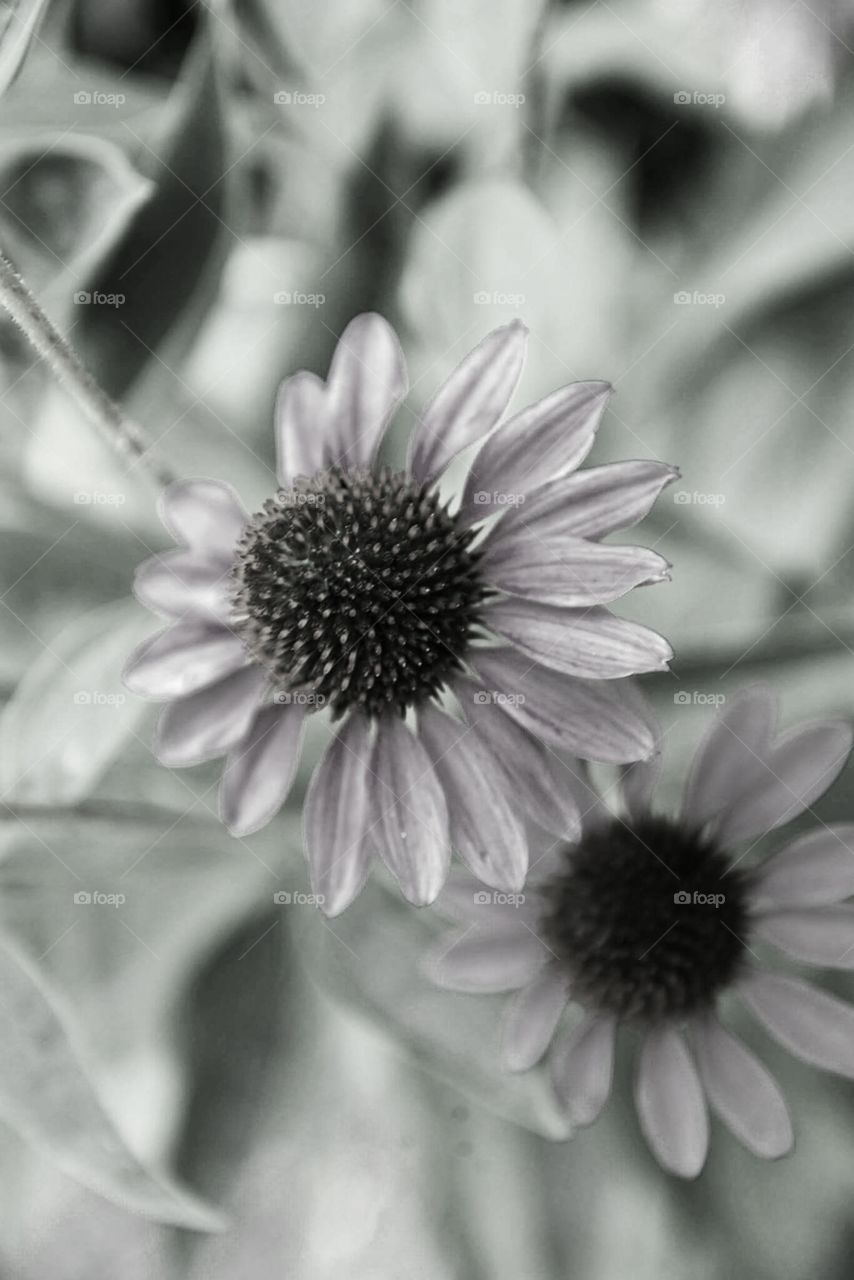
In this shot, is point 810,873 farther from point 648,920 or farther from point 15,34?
point 15,34

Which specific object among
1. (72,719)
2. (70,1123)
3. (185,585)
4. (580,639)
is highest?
(580,639)

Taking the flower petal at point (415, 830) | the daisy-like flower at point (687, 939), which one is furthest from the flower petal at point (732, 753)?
the flower petal at point (415, 830)

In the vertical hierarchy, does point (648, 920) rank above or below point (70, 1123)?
above

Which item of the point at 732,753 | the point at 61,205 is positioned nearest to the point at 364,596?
the point at 732,753

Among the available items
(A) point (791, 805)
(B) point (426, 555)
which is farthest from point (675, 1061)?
(B) point (426, 555)

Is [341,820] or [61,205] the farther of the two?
[61,205]

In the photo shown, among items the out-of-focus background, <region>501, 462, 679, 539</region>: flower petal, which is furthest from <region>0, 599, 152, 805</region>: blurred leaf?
<region>501, 462, 679, 539</region>: flower petal

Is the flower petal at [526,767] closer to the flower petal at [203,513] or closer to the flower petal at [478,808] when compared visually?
the flower petal at [478,808]
